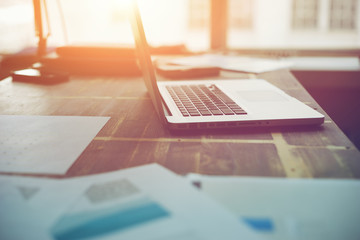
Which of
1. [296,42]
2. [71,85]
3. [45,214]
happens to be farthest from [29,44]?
[296,42]

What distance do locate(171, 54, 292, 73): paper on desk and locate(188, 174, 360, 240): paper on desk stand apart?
1000 mm

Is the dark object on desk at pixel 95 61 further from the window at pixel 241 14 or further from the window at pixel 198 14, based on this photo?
the window at pixel 241 14

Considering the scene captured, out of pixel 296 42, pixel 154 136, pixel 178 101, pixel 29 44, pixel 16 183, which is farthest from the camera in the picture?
pixel 296 42

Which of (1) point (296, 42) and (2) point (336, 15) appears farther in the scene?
(1) point (296, 42)

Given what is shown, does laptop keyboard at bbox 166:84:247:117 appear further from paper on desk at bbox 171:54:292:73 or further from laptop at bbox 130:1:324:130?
paper on desk at bbox 171:54:292:73

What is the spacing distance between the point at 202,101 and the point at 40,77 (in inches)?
29.4

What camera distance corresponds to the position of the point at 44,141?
2.48ft

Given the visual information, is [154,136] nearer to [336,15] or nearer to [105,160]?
[105,160]

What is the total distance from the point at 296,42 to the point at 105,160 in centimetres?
568

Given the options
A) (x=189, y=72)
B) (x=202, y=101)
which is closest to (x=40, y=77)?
(x=189, y=72)

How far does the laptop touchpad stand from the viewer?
0.97 meters

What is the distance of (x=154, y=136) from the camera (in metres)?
0.79

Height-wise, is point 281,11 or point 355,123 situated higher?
point 281,11

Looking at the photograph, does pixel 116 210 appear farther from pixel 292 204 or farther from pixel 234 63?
pixel 234 63
